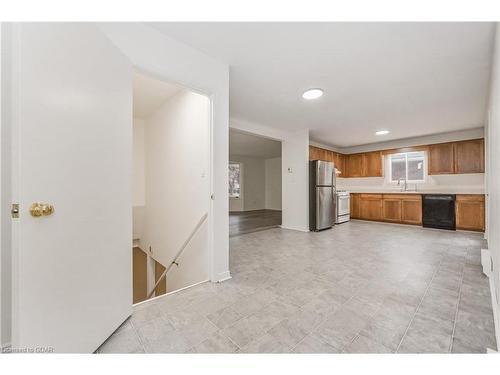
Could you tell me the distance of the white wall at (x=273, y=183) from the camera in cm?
966

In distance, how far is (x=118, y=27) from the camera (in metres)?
1.54

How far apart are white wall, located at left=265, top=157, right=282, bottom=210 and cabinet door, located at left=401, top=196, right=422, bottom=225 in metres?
5.11

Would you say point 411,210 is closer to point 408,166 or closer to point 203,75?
point 408,166

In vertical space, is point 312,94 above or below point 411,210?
above

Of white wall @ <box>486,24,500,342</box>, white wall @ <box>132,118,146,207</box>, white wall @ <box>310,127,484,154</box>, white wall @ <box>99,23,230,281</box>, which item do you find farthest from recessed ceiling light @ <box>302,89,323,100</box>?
white wall @ <box>132,118,146,207</box>

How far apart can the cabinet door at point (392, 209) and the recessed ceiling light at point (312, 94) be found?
4169 mm

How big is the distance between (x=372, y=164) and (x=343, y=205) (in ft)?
5.35

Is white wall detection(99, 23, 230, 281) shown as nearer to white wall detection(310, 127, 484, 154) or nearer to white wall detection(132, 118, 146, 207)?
white wall detection(132, 118, 146, 207)

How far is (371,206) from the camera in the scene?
19.2 feet

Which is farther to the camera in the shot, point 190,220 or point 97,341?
point 190,220

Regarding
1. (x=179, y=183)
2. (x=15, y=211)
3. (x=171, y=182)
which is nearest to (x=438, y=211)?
(x=179, y=183)

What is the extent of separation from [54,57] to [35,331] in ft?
4.37
